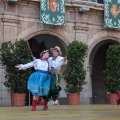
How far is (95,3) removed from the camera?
59.1 ft

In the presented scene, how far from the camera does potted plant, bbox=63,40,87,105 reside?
15281 mm

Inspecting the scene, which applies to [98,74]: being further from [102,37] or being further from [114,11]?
[114,11]

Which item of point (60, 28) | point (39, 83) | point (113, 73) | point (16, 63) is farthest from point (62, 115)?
point (60, 28)

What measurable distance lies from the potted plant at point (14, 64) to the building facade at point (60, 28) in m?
1.49

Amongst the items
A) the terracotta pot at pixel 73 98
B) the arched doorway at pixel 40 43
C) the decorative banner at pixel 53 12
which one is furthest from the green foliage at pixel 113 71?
the arched doorway at pixel 40 43

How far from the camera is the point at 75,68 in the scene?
15.5 meters

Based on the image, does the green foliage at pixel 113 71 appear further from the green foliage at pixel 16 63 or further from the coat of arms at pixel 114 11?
the green foliage at pixel 16 63

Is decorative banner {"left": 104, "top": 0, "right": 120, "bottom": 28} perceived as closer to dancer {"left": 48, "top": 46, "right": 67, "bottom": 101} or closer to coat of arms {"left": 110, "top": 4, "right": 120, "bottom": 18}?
coat of arms {"left": 110, "top": 4, "right": 120, "bottom": 18}

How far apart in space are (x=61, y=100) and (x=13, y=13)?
5839mm

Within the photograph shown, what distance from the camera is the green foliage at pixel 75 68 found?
50.2 feet

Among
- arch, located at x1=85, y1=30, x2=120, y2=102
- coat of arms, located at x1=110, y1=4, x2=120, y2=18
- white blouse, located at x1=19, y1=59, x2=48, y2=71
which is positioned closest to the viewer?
white blouse, located at x1=19, y1=59, x2=48, y2=71

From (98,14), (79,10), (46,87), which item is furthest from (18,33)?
(46,87)

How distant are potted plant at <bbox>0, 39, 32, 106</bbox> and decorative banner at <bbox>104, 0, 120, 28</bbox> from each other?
5.48m

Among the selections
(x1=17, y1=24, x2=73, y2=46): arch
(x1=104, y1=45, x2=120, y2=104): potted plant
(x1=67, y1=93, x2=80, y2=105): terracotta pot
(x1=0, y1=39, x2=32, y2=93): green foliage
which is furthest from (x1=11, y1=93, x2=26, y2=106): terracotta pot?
(x1=104, y1=45, x2=120, y2=104): potted plant
